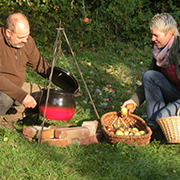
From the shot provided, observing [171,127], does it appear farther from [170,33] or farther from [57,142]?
[57,142]

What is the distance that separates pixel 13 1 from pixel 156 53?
4.22 metres

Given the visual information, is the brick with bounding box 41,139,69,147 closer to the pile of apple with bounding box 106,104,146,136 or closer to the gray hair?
the pile of apple with bounding box 106,104,146,136

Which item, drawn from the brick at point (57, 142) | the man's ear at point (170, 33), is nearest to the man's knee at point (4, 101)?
the brick at point (57, 142)

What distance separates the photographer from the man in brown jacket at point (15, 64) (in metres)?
3.38

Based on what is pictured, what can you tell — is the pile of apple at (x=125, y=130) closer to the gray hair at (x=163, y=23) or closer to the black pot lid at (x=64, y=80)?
the black pot lid at (x=64, y=80)

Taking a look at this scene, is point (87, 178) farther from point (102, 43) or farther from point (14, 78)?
point (102, 43)

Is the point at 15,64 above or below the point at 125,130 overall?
above

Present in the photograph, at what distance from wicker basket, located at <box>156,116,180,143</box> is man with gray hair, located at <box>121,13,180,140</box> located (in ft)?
0.65

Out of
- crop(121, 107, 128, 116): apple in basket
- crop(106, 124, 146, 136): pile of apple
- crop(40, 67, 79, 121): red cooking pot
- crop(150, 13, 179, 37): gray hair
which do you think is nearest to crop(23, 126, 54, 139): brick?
crop(40, 67, 79, 121): red cooking pot

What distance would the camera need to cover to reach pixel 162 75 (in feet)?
12.3

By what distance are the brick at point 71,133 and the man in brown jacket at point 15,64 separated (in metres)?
0.43

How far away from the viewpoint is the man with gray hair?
3.45 metres

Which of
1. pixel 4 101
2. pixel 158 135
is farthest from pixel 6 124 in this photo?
pixel 158 135

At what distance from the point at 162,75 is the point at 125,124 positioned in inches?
32.1
